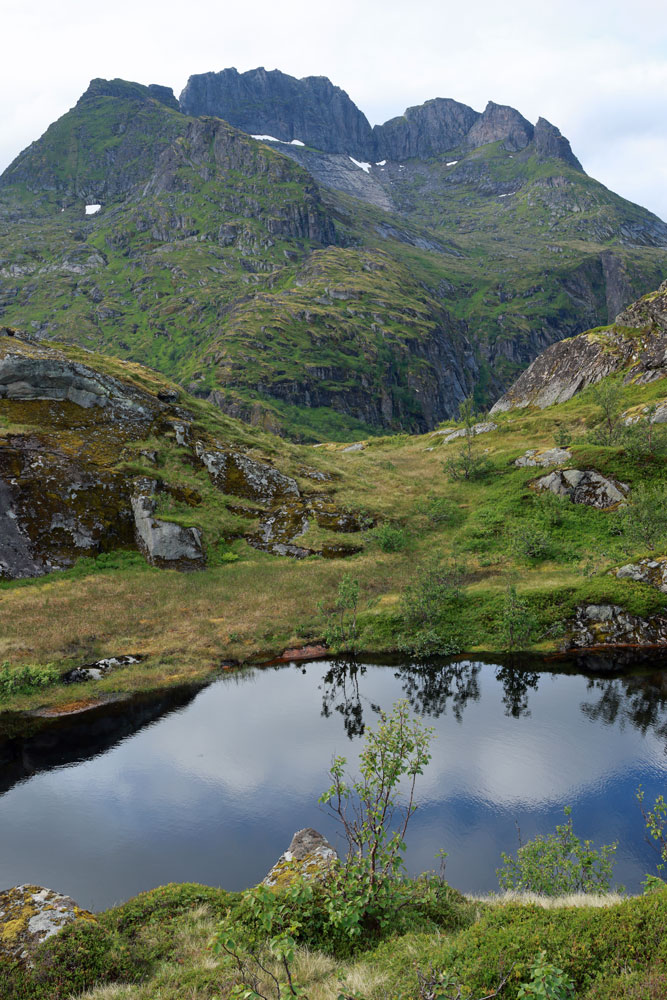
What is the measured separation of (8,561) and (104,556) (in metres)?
7.37

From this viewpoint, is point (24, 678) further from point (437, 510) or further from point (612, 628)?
point (437, 510)

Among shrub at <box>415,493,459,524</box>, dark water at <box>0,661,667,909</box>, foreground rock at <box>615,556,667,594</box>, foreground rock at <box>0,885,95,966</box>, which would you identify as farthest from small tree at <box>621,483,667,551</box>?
foreground rock at <box>0,885,95,966</box>

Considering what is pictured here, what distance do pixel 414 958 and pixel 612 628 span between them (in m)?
32.1

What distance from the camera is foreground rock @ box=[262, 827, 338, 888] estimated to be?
45.9 ft

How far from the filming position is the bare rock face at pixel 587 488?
166ft

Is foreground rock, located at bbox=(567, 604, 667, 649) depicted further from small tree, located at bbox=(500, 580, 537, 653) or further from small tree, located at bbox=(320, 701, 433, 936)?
small tree, located at bbox=(320, 701, 433, 936)

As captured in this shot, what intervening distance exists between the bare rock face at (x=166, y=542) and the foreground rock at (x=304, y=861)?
32451 millimetres

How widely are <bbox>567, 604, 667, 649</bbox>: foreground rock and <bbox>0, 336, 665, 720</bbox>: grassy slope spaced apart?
2.61ft

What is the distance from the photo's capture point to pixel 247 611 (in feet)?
135

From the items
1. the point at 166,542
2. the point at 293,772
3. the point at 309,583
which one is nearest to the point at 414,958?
the point at 293,772

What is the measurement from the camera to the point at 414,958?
368 inches

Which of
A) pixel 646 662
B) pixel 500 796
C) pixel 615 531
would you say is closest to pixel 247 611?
pixel 500 796

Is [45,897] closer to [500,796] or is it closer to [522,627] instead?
[500,796]

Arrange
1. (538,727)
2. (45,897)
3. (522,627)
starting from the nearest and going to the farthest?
1. (45,897)
2. (538,727)
3. (522,627)
